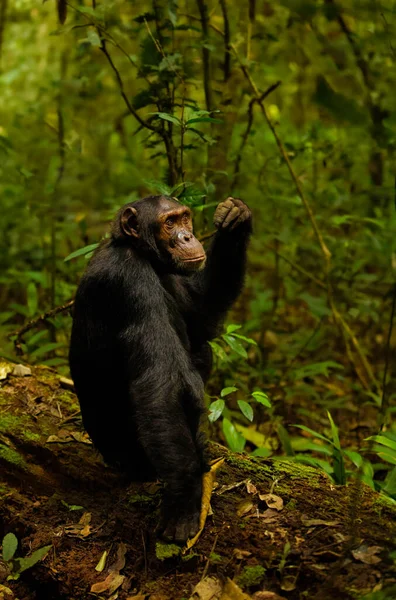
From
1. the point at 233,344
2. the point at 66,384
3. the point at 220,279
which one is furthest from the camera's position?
the point at 66,384

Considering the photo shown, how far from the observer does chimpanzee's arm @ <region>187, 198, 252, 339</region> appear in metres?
5.28

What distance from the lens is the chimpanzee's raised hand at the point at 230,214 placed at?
16.1 ft

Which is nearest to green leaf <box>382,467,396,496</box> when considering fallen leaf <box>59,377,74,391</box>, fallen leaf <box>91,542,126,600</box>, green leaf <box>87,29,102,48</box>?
fallen leaf <box>91,542,126,600</box>

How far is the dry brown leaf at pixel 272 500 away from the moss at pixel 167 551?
66cm

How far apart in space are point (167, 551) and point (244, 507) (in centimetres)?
59

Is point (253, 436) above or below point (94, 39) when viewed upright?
below

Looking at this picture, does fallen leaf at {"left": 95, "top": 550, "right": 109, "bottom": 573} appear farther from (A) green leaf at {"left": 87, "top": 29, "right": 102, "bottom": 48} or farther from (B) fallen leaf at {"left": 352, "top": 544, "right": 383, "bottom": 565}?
(A) green leaf at {"left": 87, "top": 29, "right": 102, "bottom": 48}

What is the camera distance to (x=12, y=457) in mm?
4770

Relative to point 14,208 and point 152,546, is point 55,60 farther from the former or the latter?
point 152,546

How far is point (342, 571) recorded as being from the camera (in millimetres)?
3260

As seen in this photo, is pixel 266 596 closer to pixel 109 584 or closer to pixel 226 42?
pixel 109 584

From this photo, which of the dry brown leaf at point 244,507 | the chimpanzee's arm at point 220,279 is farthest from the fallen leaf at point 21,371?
the dry brown leaf at point 244,507

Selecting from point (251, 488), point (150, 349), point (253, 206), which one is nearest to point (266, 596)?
point (251, 488)

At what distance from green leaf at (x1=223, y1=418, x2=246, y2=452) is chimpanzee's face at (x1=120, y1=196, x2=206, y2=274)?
4.97 ft
